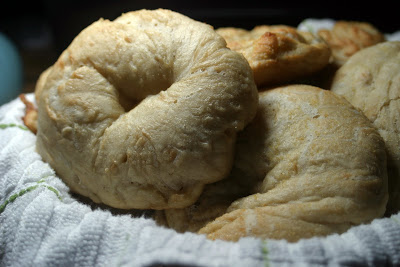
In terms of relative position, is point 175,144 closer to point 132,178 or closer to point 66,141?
point 132,178

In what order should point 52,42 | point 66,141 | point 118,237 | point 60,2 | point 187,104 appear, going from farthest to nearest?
point 52,42
point 60,2
point 66,141
point 187,104
point 118,237

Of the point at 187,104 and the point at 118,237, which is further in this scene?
the point at 187,104

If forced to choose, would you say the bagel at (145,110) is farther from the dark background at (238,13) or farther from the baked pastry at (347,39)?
the dark background at (238,13)

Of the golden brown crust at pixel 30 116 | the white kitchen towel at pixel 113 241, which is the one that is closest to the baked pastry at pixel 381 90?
the white kitchen towel at pixel 113 241

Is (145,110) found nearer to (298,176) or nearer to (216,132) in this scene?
(216,132)

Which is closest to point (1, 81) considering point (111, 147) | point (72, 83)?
point (72, 83)

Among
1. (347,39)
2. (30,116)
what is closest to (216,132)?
(30,116)

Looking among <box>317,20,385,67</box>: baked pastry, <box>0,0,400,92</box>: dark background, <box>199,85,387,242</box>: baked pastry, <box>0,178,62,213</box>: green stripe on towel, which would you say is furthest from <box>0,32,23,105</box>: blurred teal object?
<box>317,20,385,67</box>: baked pastry
